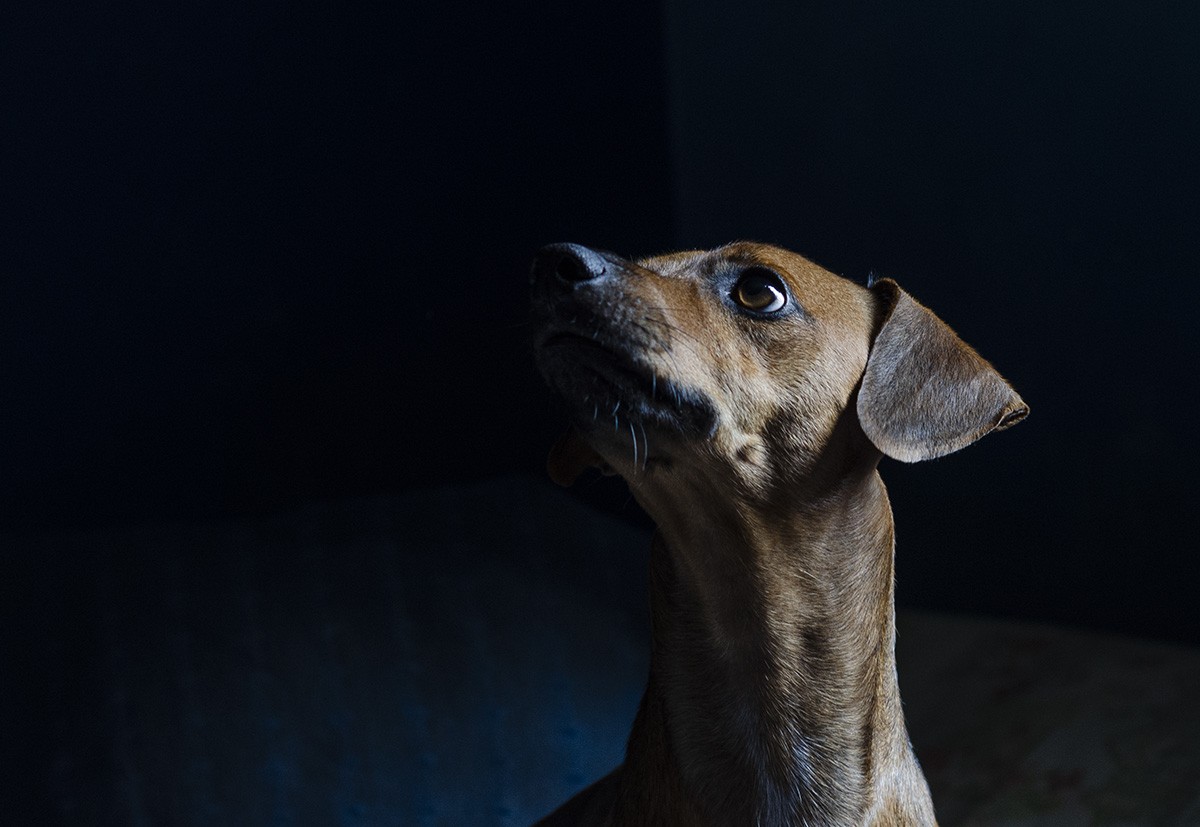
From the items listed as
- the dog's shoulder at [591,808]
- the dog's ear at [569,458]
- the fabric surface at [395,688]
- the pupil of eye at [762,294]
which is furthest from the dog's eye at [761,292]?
the fabric surface at [395,688]

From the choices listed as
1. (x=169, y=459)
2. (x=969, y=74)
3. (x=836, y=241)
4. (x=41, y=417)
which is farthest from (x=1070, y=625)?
(x=41, y=417)

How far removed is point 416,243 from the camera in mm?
3379

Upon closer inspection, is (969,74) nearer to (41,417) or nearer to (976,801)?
(976,801)

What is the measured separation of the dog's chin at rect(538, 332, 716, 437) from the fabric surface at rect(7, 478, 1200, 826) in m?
1.52

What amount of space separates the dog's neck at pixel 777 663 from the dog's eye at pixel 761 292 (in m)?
0.27

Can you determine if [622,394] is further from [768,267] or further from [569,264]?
[768,267]

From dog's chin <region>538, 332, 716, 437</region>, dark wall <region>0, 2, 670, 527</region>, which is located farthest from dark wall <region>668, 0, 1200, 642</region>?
dog's chin <region>538, 332, 716, 437</region>

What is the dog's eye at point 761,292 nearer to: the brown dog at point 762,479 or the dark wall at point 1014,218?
the brown dog at point 762,479

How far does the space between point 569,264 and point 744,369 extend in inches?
11.0

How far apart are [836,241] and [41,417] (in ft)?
6.90

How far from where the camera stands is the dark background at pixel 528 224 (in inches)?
115

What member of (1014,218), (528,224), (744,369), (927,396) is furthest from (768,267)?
(528,224)

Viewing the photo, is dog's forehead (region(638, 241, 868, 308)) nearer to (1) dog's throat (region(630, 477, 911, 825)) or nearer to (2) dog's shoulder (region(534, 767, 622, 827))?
(1) dog's throat (region(630, 477, 911, 825))

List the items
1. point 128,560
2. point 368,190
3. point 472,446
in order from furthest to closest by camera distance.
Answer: point 472,446 → point 368,190 → point 128,560
